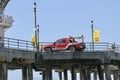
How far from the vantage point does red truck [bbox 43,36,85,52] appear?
6125cm

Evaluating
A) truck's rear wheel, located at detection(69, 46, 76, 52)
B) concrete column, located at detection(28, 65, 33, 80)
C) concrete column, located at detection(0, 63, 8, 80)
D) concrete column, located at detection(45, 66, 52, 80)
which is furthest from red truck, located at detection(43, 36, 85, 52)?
concrete column, located at detection(0, 63, 8, 80)

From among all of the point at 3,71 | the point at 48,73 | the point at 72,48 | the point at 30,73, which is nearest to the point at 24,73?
the point at 30,73

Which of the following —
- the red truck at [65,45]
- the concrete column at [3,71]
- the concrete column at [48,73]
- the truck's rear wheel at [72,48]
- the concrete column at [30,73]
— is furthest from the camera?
the red truck at [65,45]

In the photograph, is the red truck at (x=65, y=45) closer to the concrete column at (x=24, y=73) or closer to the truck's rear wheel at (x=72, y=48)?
the truck's rear wheel at (x=72, y=48)

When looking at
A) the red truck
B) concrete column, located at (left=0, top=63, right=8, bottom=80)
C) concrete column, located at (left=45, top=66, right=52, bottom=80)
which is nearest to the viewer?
concrete column, located at (left=0, top=63, right=8, bottom=80)

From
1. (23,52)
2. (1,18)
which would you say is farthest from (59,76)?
(23,52)

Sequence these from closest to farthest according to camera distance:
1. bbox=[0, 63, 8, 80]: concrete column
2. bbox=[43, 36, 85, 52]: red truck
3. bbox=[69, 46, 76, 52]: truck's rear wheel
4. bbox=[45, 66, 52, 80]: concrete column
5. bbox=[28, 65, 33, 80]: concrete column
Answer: bbox=[0, 63, 8, 80]: concrete column, bbox=[28, 65, 33, 80]: concrete column, bbox=[45, 66, 52, 80]: concrete column, bbox=[69, 46, 76, 52]: truck's rear wheel, bbox=[43, 36, 85, 52]: red truck

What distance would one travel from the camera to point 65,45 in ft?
205

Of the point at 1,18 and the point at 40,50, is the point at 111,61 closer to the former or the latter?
the point at 40,50

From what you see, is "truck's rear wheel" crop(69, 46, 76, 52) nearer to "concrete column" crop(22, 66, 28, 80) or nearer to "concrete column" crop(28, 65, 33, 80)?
"concrete column" crop(28, 65, 33, 80)

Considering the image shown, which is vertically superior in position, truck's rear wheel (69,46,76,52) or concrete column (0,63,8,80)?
truck's rear wheel (69,46,76,52)

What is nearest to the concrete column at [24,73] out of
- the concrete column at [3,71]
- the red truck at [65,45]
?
the red truck at [65,45]

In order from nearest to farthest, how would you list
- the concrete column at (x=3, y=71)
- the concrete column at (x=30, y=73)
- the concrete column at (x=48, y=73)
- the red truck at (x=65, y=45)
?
the concrete column at (x=3, y=71) → the concrete column at (x=30, y=73) → the concrete column at (x=48, y=73) → the red truck at (x=65, y=45)

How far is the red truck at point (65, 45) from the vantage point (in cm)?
6125
